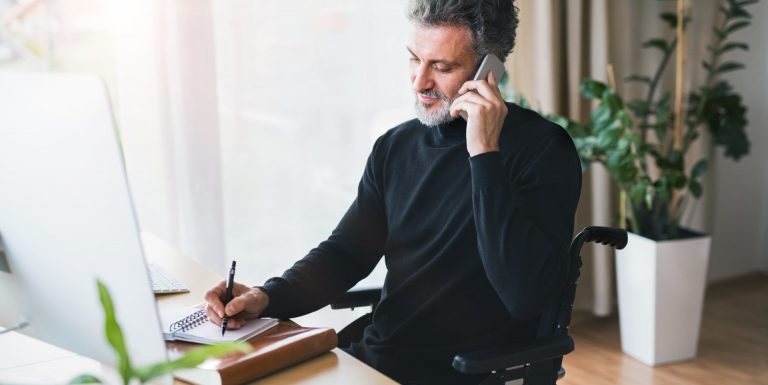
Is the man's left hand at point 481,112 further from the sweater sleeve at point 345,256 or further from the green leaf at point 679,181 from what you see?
the green leaf at point 679,181

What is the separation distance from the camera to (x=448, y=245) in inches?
64.2

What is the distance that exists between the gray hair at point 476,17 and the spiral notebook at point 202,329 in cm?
64

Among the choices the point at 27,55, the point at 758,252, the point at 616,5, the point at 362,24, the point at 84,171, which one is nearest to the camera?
the point at 84,171

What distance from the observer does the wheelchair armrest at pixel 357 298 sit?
1.76 metres

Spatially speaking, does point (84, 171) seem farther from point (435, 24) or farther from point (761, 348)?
point (761, 348)

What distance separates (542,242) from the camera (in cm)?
148

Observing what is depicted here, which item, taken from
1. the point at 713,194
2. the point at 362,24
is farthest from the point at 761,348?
the point at 362,24

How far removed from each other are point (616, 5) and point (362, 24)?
972 millimetres

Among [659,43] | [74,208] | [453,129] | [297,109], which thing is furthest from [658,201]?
[74,208]

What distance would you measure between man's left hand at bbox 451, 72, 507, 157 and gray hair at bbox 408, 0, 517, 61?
0.35ft

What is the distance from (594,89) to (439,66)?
4.29ft

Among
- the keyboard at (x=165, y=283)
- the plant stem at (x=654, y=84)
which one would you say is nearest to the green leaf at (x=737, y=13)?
the plant stem at (x=654, y=84)

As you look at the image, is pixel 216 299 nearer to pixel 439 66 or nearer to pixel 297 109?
pixel 439 66

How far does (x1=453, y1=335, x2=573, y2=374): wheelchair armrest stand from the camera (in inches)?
52.5
